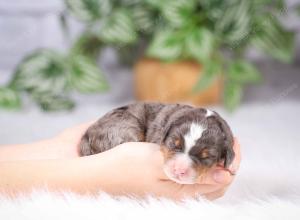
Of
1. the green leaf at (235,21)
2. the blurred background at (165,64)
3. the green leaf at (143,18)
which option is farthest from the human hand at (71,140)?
the green leaf at (143,18)

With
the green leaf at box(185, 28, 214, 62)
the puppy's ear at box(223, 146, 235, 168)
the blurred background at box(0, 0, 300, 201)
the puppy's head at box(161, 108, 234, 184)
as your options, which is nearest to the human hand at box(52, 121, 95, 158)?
the puppy's head at box(161, 108, 234, 184)

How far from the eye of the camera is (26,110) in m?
2.67

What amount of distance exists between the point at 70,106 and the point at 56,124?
0.28 metres

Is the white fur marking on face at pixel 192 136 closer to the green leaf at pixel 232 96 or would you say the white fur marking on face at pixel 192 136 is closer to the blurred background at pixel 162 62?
the blurred background at pixel 162 62

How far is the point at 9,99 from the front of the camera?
258cm

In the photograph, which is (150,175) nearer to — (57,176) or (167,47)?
(57,176)

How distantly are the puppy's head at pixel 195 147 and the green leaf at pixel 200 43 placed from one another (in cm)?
124

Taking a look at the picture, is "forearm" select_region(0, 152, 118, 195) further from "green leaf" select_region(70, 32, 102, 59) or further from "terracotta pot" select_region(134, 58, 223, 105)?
"green leaf" select_region(70, 32, 102, 59)

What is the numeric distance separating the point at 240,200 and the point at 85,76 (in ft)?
4.76

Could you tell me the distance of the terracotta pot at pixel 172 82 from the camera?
8.96ft

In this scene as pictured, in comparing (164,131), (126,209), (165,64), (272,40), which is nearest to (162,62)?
(165,64)

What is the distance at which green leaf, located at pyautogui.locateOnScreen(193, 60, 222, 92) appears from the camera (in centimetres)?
257

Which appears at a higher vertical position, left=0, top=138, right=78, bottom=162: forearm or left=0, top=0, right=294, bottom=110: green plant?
left=0, top=0, right=294, bottom=110: green plant

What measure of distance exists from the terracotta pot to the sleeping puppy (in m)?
1.28
